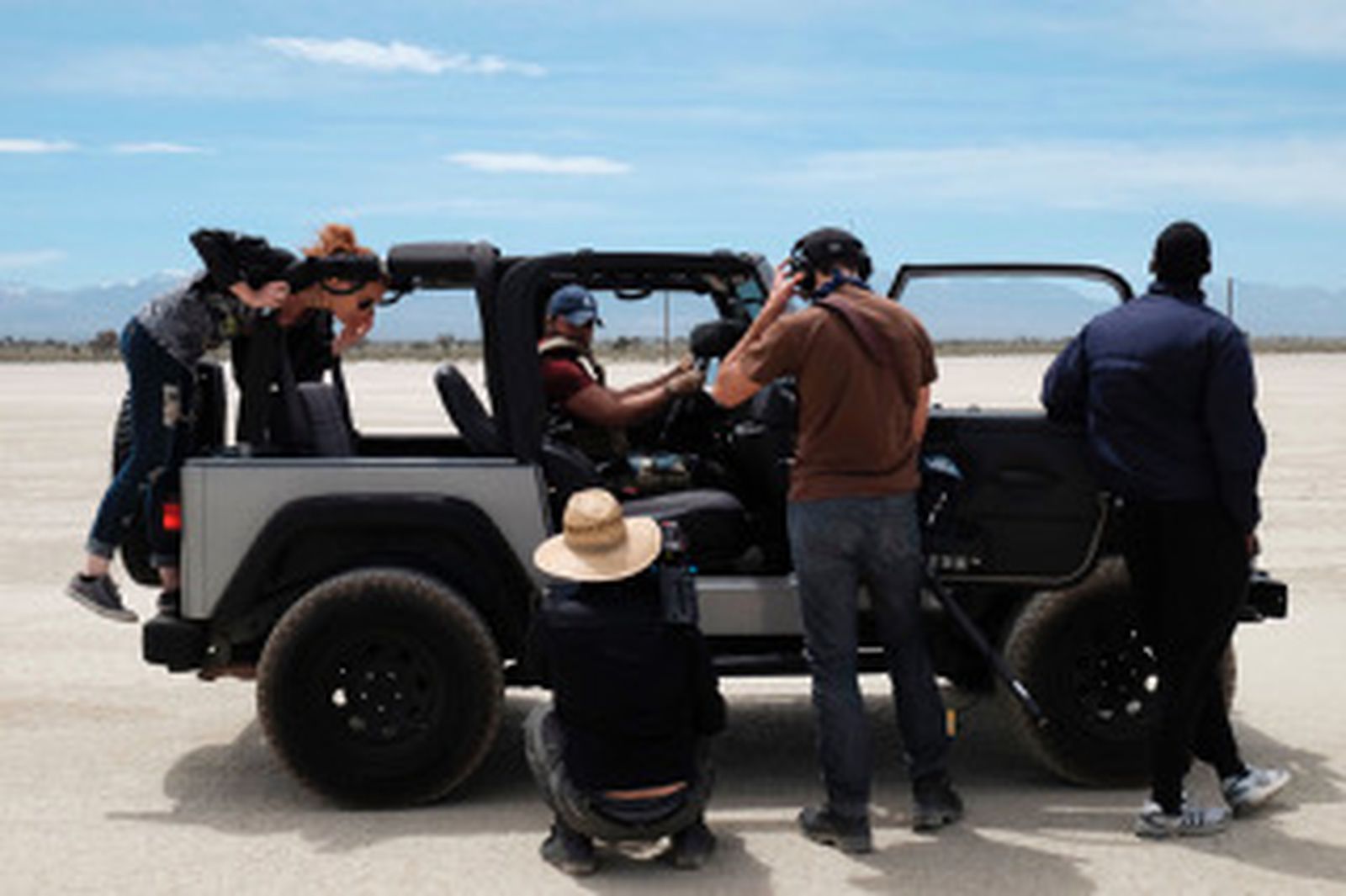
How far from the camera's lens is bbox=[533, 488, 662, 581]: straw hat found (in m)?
4.97

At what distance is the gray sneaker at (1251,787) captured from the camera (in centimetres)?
569

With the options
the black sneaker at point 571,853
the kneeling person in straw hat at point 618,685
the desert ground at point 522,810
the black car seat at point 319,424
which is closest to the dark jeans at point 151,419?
the black car seat at point 319,424

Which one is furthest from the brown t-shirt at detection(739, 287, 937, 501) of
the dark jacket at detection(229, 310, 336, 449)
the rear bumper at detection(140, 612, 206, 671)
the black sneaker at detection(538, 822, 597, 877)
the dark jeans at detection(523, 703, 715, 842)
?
the rear bumper at detection(140, 612, 206, 671)

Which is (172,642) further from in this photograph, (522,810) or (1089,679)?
(1089,679)

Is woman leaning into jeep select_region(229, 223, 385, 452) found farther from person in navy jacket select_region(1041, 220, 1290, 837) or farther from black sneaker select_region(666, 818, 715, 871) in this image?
person in navy jacket select_region(1041, 220, 1290, 837)

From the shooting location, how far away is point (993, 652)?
18.7ft

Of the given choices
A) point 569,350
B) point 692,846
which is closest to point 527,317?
point 569,350

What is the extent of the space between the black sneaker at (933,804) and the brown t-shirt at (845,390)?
1.02m

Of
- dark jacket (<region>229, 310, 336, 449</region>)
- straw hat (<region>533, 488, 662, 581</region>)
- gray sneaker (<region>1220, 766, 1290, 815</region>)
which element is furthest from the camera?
dark jacket (<region>229, 310, 336, 449</region>)

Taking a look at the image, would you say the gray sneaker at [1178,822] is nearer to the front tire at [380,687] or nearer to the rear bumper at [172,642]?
the front tire at [380,687]

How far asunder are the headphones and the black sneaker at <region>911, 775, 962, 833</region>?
168cm

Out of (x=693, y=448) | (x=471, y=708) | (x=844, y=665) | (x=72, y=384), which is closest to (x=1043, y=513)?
(x=844, y=665)

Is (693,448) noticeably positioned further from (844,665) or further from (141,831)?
(141,831)

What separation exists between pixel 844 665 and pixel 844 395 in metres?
0.88
